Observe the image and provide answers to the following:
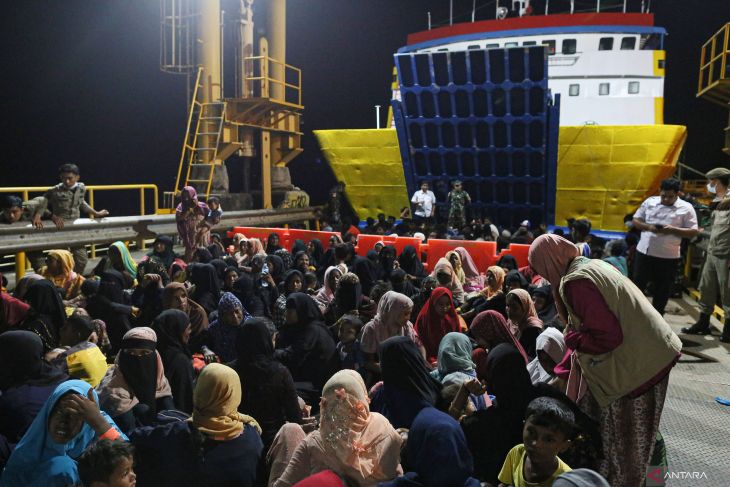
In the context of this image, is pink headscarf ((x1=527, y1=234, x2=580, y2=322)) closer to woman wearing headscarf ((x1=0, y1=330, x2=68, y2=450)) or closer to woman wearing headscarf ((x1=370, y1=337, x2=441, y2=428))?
woman wearing headscarf ((x1=370, y1=337, x2=441, y2=428))

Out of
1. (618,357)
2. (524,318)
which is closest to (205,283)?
(524,318)

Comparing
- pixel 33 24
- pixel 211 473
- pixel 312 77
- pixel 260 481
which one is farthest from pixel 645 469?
pixel 312 77

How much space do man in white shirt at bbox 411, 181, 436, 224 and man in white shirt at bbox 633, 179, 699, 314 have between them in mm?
6358

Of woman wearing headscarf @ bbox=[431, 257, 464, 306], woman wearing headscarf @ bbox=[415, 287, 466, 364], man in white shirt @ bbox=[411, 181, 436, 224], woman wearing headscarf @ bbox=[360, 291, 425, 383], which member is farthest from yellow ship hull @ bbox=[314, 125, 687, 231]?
woman wearing headscarf @ bbox=[360, 291, 425, 383]

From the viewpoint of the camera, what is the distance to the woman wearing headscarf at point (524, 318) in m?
3.88

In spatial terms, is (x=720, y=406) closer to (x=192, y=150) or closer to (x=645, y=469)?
(x=645, y=469)

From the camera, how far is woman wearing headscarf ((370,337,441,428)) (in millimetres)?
2648

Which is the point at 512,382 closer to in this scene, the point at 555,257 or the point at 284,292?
Result: the point at 555,257

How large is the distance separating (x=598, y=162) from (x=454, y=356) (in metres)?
8.90

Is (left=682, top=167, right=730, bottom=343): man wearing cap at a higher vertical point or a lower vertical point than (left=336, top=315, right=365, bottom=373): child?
higher

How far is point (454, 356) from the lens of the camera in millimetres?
3135

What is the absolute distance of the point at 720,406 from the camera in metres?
4.15

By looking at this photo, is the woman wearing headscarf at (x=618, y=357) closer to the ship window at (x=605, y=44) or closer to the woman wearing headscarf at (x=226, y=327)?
the woman wearing headscarf at (x=226, y=327)

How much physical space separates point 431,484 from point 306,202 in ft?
42.2
